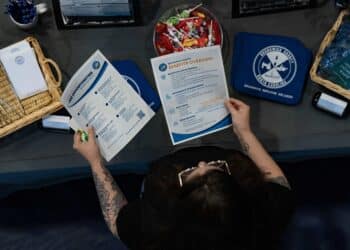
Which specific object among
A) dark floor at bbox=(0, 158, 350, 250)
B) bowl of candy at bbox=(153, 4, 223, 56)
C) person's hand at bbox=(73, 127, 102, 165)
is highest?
bowl of candy at bbox=(153, 4, 223, 56)

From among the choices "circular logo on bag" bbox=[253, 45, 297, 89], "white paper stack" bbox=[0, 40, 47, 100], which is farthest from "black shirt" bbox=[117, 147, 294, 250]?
"white paper stack" bbox=[0, 40, 47, 100]

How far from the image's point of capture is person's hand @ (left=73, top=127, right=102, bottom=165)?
1146 millimetres

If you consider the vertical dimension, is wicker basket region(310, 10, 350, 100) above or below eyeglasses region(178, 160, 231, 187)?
above

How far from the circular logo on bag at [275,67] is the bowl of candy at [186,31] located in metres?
0.10

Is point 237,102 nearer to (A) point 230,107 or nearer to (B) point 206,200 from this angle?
(A) point 230,107

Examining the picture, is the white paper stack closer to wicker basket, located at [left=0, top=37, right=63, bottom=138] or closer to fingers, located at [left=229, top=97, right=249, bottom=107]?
wicker basket, located at [left=0, top=37, right=63, bottom=138]

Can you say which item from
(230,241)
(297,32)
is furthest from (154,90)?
(230,241)

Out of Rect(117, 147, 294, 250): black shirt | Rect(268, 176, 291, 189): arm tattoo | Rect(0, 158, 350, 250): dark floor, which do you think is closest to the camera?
Rect(117, 147, 294, 250): black shirt

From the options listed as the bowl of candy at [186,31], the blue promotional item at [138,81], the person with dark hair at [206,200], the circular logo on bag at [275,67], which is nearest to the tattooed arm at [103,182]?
the person with dark hair at [206,200]

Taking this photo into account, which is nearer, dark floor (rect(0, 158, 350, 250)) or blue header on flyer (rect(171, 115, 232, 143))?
blue header on flyer (rect(171, 115, 232, 143))

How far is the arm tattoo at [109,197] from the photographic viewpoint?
45.0 inches

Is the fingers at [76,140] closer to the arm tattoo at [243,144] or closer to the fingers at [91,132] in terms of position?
the fingers at [91,132]

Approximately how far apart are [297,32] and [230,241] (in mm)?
611

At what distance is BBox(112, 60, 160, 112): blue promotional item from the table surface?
0.05 ft
